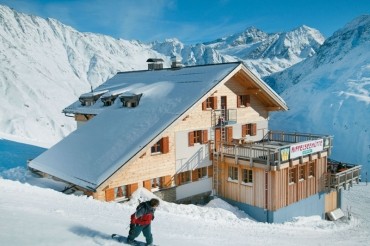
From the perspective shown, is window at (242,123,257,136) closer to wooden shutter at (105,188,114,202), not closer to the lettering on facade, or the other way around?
the lettering on facade

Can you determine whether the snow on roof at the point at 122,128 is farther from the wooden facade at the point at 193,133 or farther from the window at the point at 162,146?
the window at the point at 162,146

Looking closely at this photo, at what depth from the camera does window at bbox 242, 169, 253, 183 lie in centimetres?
2319

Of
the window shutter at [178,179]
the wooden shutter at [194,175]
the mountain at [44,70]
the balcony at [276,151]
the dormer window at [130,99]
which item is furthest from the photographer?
the mountain at [44,70]

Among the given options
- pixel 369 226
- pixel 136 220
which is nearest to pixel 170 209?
pixel 136 220

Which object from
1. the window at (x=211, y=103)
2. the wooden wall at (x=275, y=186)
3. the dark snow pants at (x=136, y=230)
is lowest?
the wooden wall at (x=275, y=186)

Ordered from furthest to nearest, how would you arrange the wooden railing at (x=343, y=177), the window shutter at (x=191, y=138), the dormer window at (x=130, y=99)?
the dormer window at (x=130, y=99)
the wooden railing at (x=343, y=177)
the window shutter at (x=191, y=138)

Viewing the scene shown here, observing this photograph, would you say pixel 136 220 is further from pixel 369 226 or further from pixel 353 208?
pixel 353 208

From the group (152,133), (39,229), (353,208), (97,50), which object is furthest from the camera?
(97,50)

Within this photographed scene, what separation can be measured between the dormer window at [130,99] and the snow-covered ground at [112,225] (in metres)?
7.13

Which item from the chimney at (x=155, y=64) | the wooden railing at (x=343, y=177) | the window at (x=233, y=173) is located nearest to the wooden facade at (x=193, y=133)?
the window at (x=233, y=173)

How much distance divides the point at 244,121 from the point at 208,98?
13.3 ft

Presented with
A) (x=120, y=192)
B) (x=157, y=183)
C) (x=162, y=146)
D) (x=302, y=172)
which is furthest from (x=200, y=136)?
(x=302, y=172)

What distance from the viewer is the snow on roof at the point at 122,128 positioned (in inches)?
788

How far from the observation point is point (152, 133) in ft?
68.0
